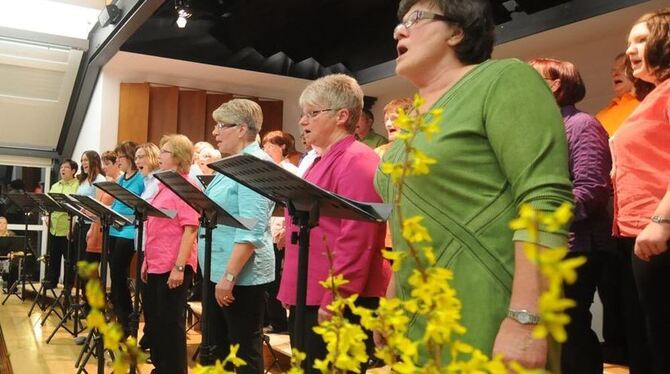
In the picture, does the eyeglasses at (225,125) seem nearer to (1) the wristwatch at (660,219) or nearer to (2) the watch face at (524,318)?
(1) the wristwatch at (660,219)

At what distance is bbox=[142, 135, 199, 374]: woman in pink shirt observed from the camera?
300 centimetres

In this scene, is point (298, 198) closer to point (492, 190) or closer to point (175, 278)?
point (492, 190)

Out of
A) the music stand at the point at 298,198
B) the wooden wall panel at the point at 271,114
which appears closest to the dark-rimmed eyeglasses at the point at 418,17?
the music stand at the point at 298,198

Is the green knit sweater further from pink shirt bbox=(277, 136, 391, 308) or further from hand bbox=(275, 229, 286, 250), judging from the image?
hand bbox=(275, 229, 286, 250)

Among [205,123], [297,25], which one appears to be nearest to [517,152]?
[297,25]

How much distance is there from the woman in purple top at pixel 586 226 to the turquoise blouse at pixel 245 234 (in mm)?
1108

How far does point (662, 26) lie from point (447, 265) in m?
1.11

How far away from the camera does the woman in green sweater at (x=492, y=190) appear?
111 cm

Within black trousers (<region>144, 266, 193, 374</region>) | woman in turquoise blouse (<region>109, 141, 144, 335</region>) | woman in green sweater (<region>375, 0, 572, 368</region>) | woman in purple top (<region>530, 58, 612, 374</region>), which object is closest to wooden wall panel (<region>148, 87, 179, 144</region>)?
woman in turquoise blouse (<region>109, 141, 144, 335</region>)

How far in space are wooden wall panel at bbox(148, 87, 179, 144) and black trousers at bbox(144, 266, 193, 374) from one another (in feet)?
14.8

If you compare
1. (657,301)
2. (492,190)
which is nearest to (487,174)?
(492,190)

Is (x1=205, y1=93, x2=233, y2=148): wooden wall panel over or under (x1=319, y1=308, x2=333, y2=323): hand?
over

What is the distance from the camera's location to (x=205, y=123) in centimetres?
754

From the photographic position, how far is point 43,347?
14.6 feet
